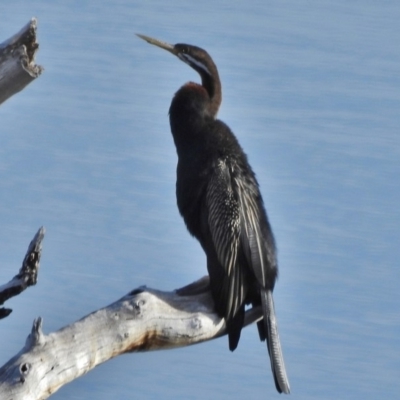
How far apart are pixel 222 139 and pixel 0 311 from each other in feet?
3.93

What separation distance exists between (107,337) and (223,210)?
Answer: 33.8 inches

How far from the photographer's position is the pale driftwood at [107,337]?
2.35 metres

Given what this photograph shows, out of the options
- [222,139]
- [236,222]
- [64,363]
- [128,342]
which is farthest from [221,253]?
[64,363]

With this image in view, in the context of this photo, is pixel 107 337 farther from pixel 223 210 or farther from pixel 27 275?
pixel 223 210

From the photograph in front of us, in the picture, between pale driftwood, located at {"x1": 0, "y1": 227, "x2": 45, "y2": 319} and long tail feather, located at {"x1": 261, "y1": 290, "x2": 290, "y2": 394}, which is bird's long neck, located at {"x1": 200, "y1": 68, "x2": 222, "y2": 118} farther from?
pale driftwood, located at {"x1": 0, "y1": 227, "x2": 45, "y2": 319}

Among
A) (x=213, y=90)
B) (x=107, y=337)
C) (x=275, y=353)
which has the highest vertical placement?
(x=213, y=90)

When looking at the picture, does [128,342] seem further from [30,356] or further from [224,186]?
[224,186]

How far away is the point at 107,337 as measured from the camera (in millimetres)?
2574

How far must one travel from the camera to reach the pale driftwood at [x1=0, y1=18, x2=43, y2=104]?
2322 millimetres

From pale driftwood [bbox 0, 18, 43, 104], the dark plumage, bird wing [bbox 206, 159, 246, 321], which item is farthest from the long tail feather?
pale driftwood [bbox 0, 18, 43, 104]

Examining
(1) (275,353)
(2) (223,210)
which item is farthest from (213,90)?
(1) (275,353)

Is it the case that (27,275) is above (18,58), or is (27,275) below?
below

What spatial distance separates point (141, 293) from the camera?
2.75 m

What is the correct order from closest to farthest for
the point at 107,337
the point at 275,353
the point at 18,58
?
Answer: 1. the point at 18,58
2. the point at 107,337
3. the point at 275,353
